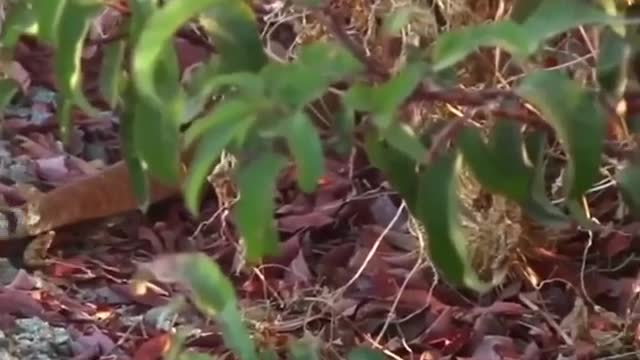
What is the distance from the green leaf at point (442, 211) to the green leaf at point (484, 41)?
15cm

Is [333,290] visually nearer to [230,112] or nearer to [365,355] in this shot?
[365,355]

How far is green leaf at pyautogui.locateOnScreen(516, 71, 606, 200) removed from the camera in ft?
3.73

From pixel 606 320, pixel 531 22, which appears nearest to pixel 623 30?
pixel 531 22

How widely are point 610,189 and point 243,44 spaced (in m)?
1.41

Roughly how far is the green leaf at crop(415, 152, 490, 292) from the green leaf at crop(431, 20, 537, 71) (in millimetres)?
150

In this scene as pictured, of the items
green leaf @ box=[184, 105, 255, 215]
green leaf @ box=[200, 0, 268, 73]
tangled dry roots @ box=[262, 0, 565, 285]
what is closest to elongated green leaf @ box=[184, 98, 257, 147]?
green leaf @ box=[184, 105, 255, 215]

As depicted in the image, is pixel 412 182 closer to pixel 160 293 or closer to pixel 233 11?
pixel 233 11

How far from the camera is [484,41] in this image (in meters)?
1.05

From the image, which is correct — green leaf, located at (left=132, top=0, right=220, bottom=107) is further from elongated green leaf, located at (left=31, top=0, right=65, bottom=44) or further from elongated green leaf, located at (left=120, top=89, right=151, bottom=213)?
elongated green leaf, located at (left=120, top=89, right=151, bottom=213)

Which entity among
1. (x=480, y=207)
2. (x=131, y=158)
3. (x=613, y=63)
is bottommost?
(x=480, y=207)

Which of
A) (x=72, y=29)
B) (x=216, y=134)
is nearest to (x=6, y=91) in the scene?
(x=72, y=29)

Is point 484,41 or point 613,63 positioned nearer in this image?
point 484,41

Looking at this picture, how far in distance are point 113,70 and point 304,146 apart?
0.43m

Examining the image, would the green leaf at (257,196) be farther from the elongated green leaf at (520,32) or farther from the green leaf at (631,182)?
the green leaf at (631,182)
